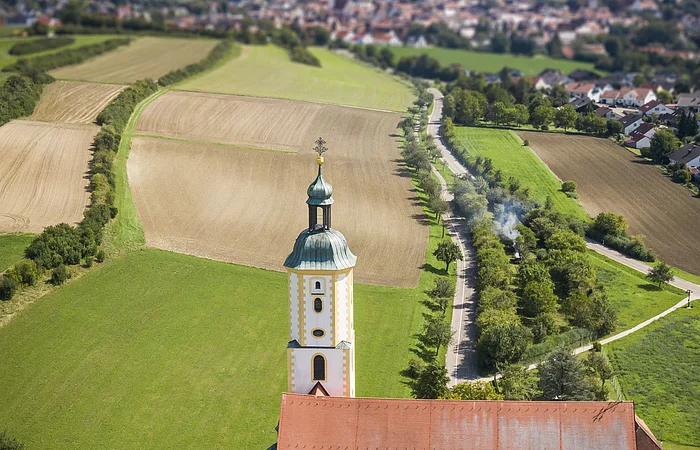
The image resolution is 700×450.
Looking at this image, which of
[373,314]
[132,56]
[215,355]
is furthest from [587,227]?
[132,56]

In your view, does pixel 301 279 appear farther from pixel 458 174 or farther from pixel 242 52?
pixel 242 52

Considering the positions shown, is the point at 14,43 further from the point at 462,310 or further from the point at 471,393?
the point at 471,393

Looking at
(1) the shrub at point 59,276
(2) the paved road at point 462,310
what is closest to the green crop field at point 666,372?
(2) the paved road at point 462,310

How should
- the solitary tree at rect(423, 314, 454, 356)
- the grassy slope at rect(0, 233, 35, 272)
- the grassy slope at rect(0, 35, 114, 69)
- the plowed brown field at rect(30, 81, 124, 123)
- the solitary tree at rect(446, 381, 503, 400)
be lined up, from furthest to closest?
the grassy slope at rect(0, 35, 114, 69)
the plowed brown field at rect(30, 81, 124, 123)
the grassy slope at rect(0, 233, 35, 272)
the solitary tree at rect(423, 314, 454, 356)
the solitary tree at rect(446, 381, 503, 400)

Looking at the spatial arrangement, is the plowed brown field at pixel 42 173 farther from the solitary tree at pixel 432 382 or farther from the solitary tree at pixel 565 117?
the solitary tree at pixel 565 117

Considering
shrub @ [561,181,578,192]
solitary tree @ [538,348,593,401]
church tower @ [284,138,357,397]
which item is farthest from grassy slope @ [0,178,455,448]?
shrub @ [561,181,578,192]

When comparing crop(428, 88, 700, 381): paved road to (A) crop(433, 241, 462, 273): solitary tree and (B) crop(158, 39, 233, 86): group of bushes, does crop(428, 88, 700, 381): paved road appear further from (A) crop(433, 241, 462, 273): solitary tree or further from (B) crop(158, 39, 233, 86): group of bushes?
(B) crop(158, 39, 233, 86): group of bushes

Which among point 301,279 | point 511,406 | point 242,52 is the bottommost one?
point 242,52
